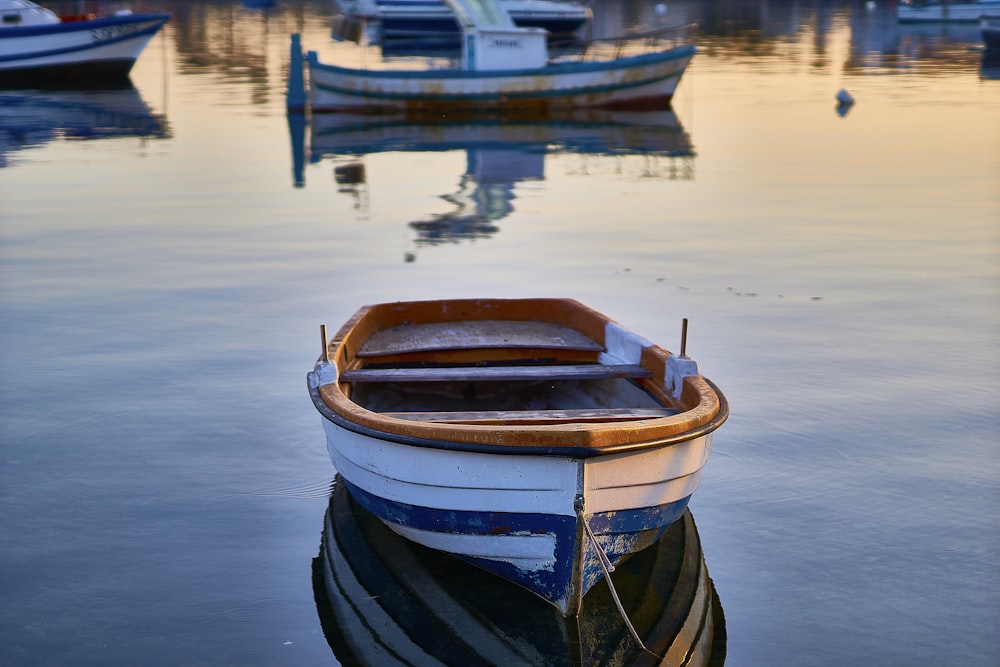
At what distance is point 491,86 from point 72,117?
29.2 ft

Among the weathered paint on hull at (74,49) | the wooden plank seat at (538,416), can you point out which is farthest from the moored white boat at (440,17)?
the wooden plank seat at (538,416)

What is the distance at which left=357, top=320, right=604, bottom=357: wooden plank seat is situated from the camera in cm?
738

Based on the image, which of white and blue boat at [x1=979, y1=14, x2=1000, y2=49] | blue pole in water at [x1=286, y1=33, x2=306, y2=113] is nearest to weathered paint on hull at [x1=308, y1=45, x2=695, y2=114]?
blue pole in water at [x1=286, y1=33, x2=306, y2=113]

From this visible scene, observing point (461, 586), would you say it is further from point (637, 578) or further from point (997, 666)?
point (997, 666)

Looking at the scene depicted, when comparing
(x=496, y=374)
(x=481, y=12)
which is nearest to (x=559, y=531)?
(x=496, y=374)

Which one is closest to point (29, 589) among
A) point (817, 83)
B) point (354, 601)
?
point (354, 601)

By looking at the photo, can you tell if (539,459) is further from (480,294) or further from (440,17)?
(440,17)

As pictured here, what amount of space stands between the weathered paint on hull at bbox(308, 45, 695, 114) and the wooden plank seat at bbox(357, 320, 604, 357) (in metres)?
16.6

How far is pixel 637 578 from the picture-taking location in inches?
231

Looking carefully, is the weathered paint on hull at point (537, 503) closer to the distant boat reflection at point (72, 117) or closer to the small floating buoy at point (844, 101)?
the distant boat reflection at point (72, 117)

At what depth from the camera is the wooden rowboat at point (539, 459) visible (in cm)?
514

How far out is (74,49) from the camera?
1189 inches

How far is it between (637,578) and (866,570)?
1.13 m

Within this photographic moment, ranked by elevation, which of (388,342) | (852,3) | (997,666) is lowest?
(997,666)
